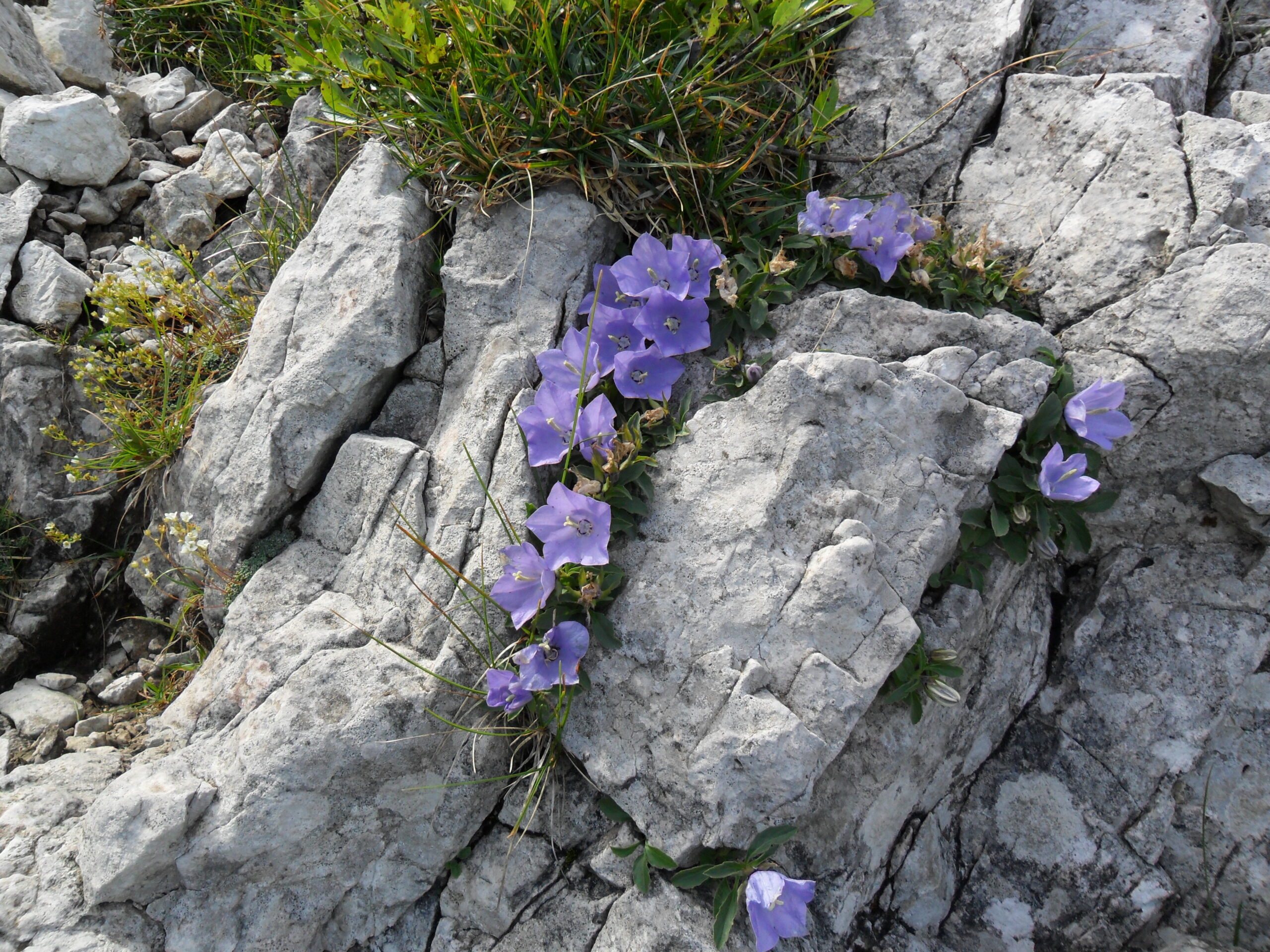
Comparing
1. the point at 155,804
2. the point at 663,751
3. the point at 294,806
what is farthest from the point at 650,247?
the point at 155,804

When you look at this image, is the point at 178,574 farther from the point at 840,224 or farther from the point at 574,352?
the point at 840,224

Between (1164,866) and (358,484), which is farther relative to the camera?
(358,484)

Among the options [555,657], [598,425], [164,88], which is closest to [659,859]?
[555,657]

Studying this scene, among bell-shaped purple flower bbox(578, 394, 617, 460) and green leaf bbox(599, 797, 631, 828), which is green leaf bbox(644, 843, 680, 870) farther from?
bell-shaped purple flower bbox(578, 394, 617, 460)

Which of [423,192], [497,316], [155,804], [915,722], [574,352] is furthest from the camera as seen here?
[423,192]

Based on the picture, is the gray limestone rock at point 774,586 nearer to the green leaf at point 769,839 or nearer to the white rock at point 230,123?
the green leaf at point 769,839

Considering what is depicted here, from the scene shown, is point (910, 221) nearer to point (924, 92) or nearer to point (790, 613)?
point (924, 92)
